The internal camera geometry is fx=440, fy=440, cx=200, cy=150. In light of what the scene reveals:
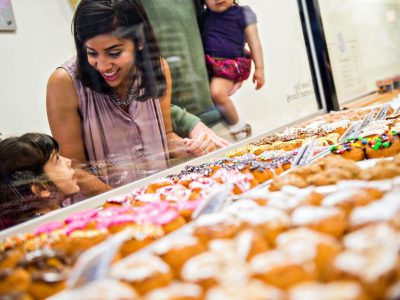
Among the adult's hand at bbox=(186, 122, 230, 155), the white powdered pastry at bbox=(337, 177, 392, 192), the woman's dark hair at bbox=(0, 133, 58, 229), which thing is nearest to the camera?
the white powdered pastry at bbox=(337, 177, 392, 192)

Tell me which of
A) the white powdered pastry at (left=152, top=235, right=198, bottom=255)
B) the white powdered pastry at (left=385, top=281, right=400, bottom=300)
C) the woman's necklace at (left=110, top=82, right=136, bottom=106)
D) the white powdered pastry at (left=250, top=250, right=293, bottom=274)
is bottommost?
the white powdered pastry at (left=385, top=281, right=400, bottom=300)

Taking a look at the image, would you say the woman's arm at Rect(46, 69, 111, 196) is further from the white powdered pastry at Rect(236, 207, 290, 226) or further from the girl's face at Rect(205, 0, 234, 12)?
the girl's face at Rect(205, 0, 234, 12)

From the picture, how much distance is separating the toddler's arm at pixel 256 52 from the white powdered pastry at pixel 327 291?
134 inches

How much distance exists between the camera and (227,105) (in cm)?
373

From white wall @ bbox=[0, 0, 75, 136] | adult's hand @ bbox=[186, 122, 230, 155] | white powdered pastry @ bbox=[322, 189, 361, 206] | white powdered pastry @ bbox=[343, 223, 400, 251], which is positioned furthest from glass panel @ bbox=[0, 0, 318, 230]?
Result: white powdered pastry @ bbox=[343, 223, 400, 251]

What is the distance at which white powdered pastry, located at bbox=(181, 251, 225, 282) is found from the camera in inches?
37.5

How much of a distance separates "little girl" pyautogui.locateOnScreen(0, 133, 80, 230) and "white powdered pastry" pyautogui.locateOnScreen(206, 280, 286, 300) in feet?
4.99

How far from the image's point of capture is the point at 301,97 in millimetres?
4805

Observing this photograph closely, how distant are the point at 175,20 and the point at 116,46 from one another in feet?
2.27

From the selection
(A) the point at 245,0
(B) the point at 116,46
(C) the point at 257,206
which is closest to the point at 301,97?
(A) the point at 245,0

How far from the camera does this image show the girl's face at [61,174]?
2.34 meters

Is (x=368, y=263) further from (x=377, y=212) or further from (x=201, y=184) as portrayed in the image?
(x=201, y=184)

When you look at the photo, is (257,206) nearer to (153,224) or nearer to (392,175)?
(153,224)

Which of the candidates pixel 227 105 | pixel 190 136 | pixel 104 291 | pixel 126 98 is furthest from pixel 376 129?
pixel 104 291
